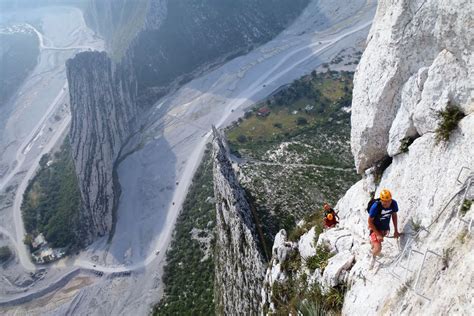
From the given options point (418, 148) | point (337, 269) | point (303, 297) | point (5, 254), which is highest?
point (418, 148)

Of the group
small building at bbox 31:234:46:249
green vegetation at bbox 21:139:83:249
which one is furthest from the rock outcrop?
small building at bbox 31:234:46:249

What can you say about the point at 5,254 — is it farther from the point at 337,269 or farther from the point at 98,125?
the point at 337,269

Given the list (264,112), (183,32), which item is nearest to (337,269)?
(264,112)

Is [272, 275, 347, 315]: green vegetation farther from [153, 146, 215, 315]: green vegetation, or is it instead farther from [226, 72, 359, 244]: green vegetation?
[153, 146, 215, 315]: green vegetation

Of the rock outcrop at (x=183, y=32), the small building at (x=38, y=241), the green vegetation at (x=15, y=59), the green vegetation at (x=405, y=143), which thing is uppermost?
the green vegetation at (x=15, y=59)

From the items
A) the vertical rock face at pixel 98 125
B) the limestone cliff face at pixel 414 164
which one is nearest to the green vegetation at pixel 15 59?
the vertical rock face at pixel 98 125

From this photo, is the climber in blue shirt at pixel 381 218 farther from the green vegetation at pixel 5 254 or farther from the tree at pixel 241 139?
the green vegetation at pixel 5 254
